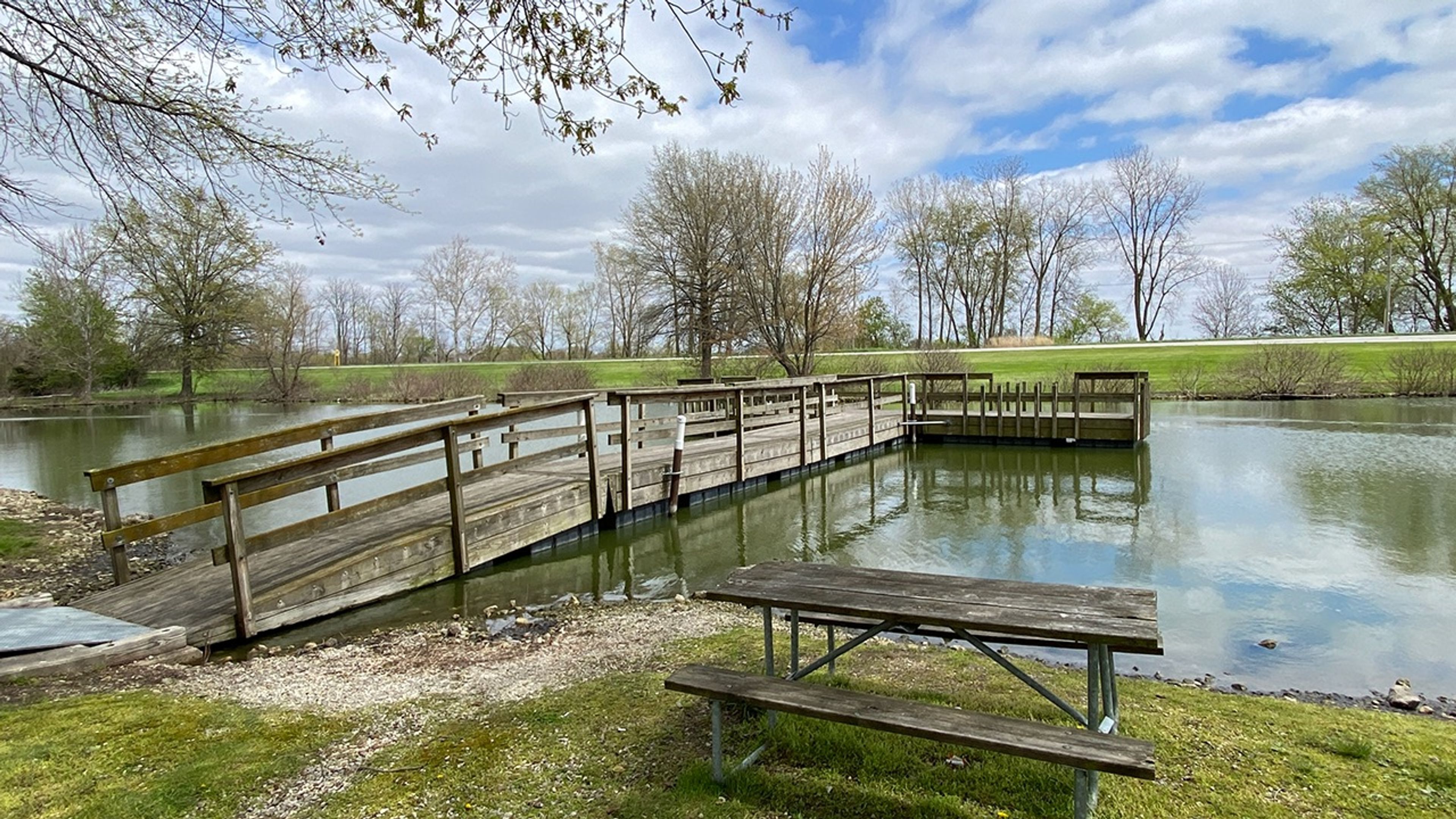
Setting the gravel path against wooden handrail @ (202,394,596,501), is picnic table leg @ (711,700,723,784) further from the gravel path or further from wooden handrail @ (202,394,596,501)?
Result: wooden handrail @ (202,394,596,501)

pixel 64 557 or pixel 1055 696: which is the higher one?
pixel 1055 696

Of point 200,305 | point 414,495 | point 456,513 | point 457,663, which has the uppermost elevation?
point 200,305

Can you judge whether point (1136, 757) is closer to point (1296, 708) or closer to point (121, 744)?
point (1296, 708)

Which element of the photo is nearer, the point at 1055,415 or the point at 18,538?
the point at 18,538

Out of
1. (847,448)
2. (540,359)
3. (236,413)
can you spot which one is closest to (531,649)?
(847,448)

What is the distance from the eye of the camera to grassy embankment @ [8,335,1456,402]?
30.5 metres

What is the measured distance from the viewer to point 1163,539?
9453 mm

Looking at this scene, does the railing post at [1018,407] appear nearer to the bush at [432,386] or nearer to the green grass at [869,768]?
the green grass at [869,768]

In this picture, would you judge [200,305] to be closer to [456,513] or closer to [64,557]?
[64,557]

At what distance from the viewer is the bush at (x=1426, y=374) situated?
89.5ft

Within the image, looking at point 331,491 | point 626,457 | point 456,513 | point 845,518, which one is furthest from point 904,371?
point 456,513

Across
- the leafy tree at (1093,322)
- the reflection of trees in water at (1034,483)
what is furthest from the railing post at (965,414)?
the leafy tree at (1093,322)

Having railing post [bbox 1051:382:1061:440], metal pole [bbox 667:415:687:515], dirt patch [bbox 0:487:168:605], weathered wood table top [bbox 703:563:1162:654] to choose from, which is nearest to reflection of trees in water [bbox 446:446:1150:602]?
metal pole [bbox 667:415:687:515]

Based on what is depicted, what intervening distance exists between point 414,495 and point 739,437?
20.5ft
